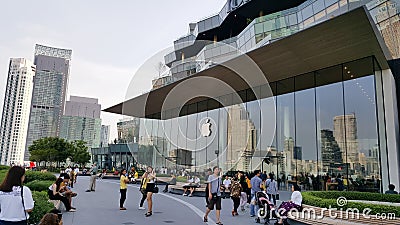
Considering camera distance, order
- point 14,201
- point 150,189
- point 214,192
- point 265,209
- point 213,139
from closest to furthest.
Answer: point 14,201 < point 214,192 < point 265,209 < point 150,189 < point 213,139

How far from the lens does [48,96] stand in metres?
138

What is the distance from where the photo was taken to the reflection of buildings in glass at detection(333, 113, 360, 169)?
49.0 feet

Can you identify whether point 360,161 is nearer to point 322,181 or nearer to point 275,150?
point 322,181

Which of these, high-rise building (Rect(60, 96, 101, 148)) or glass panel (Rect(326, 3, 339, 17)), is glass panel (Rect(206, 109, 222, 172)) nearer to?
glass panel (Rect(326, 3, 339, 17))

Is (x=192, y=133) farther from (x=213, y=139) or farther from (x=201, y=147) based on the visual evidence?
(x=213, y=139)

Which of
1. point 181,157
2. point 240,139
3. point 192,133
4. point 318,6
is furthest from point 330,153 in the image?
point 181,157

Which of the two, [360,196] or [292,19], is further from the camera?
[292,19]

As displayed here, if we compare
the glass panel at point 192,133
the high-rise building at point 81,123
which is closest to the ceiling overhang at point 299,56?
the glass panel at point 192,133

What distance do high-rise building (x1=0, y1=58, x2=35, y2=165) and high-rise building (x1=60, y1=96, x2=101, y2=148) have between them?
1512cm

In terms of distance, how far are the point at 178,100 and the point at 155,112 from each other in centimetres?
504

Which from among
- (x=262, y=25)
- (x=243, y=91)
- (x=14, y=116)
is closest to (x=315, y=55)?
(x=262, y=25)

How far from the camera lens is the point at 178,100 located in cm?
2711

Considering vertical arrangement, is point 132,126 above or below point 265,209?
above

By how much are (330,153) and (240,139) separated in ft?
21.2
